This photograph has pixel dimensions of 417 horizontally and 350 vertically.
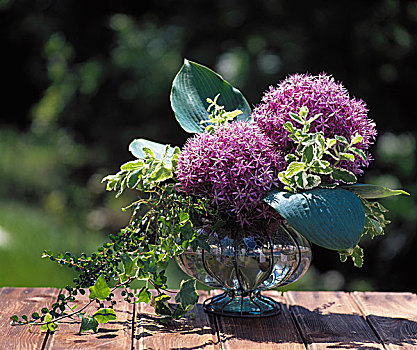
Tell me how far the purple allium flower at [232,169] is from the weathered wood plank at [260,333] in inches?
8.3

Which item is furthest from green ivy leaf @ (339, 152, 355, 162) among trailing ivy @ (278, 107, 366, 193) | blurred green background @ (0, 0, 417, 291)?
blurred green background @ (0, 0, 417, 291)

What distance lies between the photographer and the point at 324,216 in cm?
106

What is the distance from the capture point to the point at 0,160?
5.35 metres

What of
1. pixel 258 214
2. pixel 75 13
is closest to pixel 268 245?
pixel 258 214

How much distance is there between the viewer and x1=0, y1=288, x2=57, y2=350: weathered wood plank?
1.11 meters

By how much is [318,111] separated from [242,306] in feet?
1.34

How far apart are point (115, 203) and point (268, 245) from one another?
2.37 meters

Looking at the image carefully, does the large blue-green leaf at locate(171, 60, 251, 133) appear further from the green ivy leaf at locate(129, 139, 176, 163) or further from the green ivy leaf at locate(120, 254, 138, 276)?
the green ivy leaf at locate(120, 254, 138, 276)

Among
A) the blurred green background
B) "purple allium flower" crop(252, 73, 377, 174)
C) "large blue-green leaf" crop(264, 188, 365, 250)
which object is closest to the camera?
"large blue-green leaf" crop(264, 188, 365, 250)

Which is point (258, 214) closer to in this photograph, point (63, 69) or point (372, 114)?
point (372, 114)

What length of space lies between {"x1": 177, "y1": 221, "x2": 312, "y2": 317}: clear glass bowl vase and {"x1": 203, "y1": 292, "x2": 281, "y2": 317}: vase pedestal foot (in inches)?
1.4

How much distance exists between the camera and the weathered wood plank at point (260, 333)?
1111mm

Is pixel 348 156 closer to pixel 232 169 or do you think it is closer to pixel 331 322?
pixel 232 169

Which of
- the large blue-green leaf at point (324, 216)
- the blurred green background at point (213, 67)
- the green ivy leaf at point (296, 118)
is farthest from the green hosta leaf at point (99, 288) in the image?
the blurred green background at point (213, 67)
